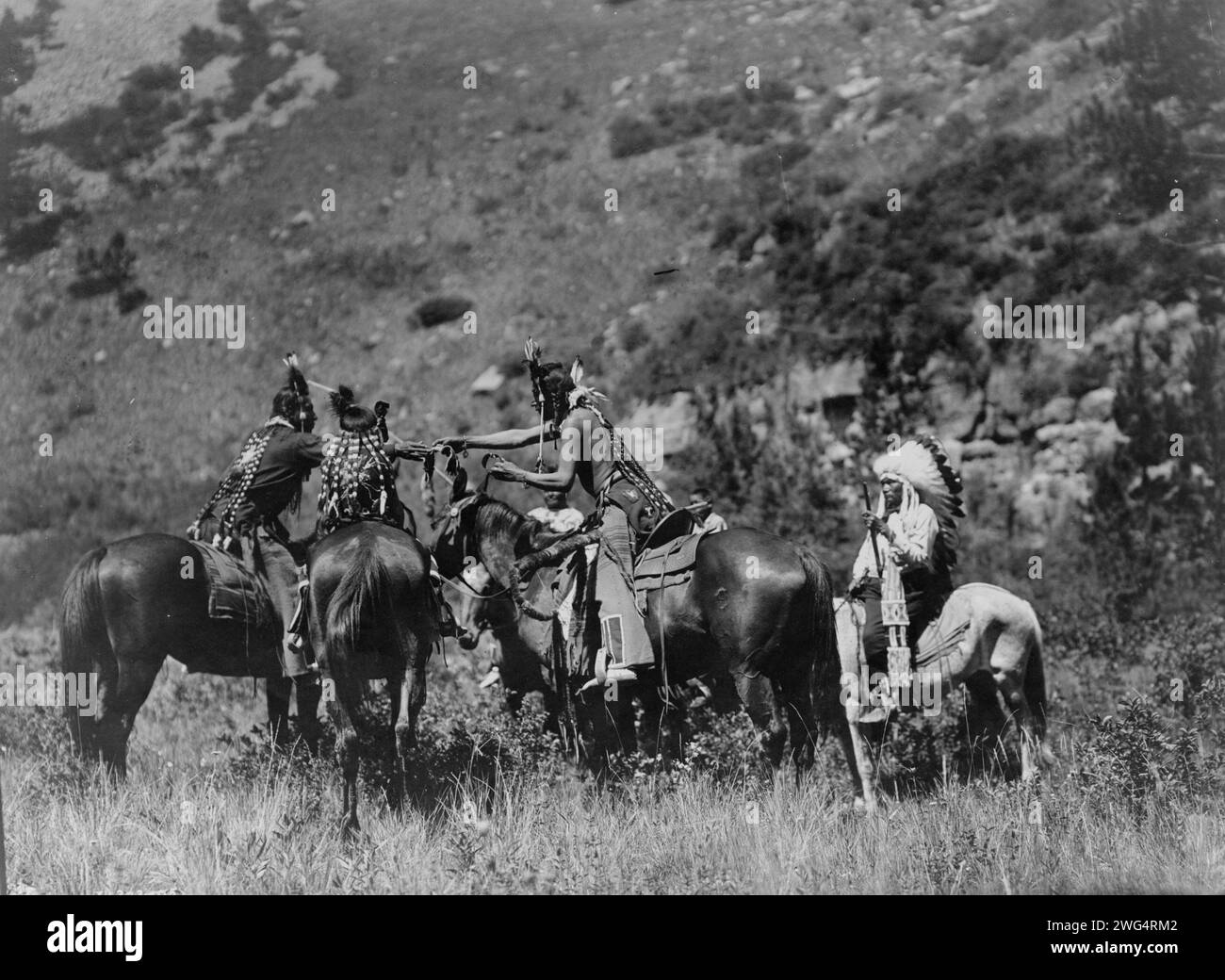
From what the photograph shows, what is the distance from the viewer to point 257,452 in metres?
7.69

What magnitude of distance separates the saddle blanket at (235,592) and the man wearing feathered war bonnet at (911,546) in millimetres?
2959

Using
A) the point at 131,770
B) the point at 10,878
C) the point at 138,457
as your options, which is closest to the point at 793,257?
the point at 138,457

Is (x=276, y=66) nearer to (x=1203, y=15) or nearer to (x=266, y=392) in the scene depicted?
(x=266, y=392)

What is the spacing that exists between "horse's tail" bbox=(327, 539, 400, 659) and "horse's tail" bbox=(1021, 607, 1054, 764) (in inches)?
123

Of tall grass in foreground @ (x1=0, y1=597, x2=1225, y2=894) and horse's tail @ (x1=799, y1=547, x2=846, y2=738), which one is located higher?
horse's tail @ (x1=799, y1=547, x2=846, y2=738)

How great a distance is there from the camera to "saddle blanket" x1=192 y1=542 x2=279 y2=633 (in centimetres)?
725

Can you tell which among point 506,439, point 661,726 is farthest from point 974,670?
point 506,439

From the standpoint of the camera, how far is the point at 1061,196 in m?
8.24

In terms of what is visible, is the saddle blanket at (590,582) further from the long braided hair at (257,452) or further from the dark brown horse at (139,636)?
the long braided hair at (257,452)

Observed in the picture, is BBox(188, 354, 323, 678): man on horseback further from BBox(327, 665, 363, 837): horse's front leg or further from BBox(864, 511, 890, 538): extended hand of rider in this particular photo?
BBox(864, 511, 890, 538): extended hand of rider

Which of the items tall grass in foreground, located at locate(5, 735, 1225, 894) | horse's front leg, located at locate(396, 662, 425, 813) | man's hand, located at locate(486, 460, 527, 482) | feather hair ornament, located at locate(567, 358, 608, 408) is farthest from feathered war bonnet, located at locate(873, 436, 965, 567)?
horse's front leg, located at locate(396, 662, 425, 813)

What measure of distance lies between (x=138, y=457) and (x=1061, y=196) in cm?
540

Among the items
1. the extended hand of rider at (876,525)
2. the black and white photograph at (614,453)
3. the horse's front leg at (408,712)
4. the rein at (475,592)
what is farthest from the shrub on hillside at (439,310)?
the extended hand of rider at (876,525)

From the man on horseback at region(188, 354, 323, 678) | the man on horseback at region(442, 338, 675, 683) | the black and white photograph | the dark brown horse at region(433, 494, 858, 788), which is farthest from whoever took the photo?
the man on horseback at region(188, 354, 323, 678)
